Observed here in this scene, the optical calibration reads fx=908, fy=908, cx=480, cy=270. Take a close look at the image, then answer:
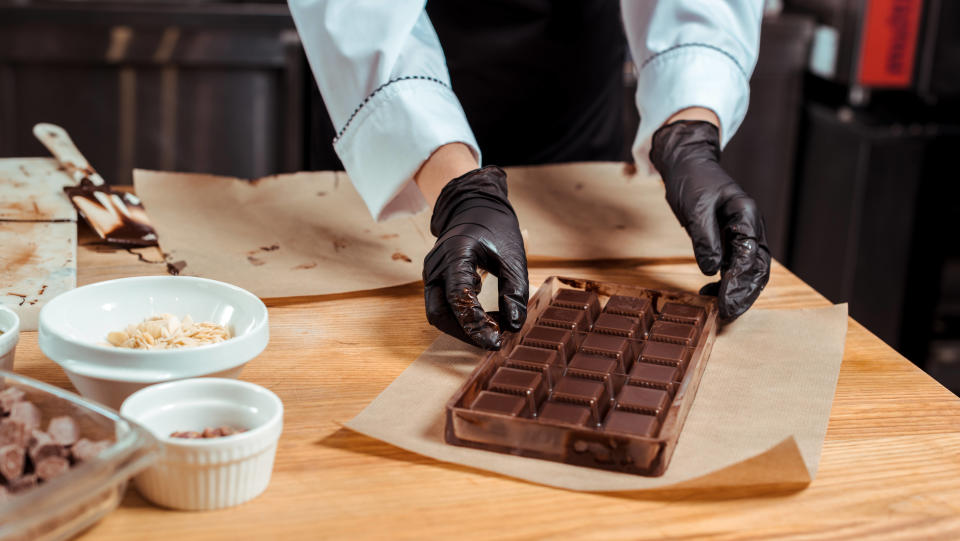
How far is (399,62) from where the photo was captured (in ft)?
4.61

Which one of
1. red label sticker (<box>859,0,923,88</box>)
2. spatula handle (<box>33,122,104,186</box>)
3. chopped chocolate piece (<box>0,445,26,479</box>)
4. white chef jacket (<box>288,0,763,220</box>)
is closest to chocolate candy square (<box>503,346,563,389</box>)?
white chef jacket (<box>288,0,763,220</box>)

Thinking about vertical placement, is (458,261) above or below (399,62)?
below

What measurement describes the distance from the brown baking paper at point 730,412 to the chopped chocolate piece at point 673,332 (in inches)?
1.7

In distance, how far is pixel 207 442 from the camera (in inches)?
30.7

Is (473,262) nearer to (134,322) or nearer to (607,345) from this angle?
(607,345)

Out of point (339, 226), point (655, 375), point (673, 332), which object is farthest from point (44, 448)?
point (339, 226)

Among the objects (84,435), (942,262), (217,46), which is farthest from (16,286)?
(942,262)

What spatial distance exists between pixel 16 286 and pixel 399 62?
25.0 inches

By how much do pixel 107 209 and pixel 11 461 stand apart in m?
0.82

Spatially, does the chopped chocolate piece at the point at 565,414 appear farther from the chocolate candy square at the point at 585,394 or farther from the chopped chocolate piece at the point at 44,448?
the chopped chocolate piece at the point at 44,448

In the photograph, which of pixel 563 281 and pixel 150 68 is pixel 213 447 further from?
pixel 150 68

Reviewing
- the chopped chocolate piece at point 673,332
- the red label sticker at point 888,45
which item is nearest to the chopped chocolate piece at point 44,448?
the chopped chocolate piece at point 673,332

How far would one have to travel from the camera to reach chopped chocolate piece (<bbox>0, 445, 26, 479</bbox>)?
751mm

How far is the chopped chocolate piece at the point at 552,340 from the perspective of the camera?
1.10m
